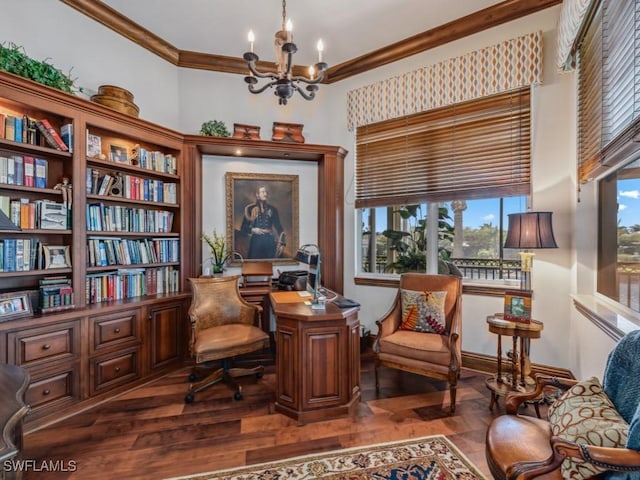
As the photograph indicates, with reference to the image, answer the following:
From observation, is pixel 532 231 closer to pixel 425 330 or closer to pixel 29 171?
pixel 425 330

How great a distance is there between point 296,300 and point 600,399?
2.07 metres

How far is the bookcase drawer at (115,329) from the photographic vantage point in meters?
2.58

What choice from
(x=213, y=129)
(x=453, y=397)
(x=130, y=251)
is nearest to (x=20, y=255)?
(x=130, y=251)

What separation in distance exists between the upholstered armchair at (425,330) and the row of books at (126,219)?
8.36 feet

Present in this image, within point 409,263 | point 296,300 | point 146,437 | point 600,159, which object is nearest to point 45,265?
point 146,437

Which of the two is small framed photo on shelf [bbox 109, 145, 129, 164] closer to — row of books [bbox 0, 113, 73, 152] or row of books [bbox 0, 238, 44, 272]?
row of books [bbox 0, 113, 73, 152]

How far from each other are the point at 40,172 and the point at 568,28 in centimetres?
435

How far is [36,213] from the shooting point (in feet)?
7.96

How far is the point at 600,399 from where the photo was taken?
1355 mm

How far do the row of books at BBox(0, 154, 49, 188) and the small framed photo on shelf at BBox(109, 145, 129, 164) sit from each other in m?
0.52

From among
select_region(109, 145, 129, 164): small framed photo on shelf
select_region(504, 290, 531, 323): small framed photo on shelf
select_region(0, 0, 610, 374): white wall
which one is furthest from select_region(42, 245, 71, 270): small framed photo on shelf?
select_region(504, 290, 531, 323): small framed photo on shelf

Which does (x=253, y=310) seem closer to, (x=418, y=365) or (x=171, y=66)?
(x=418, y=365)

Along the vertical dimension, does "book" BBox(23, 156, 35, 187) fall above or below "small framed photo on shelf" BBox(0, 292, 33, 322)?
above

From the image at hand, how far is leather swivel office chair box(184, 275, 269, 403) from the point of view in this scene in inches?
105
